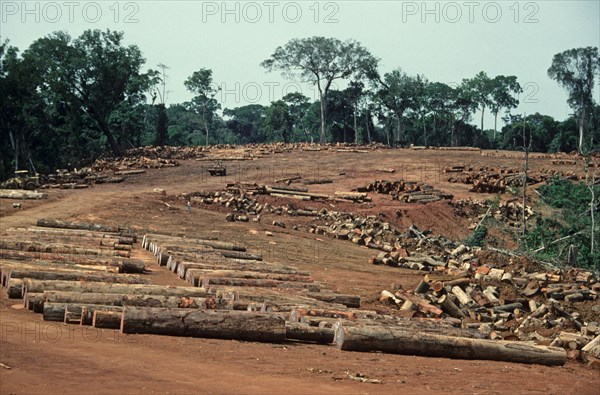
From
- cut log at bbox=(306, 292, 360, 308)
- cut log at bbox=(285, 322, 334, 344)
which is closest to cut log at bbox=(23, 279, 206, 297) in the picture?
cut log at bbox=(285, 322, 334, 344)

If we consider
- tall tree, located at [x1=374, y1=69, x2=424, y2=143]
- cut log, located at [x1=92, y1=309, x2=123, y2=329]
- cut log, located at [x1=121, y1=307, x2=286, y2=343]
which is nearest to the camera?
cut log, located at [x1=121, y1=307, x2=286, y2=343]

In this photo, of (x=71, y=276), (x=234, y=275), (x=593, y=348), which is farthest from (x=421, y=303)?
(x=71, y=276)

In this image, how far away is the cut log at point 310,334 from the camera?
960 cm

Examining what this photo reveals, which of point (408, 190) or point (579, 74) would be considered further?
point (579, 74)

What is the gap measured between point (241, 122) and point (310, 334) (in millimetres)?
89849

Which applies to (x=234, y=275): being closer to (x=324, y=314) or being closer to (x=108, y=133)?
(x=324, y=314)

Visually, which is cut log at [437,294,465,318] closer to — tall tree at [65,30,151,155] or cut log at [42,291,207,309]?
cut log at [42,291,207,309]

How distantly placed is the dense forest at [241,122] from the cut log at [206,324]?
26.3 metres

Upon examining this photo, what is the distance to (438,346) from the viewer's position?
9.33 m

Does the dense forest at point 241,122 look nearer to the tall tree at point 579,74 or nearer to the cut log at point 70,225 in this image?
the tall tree at point 579,74

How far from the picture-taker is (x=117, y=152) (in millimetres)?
50031

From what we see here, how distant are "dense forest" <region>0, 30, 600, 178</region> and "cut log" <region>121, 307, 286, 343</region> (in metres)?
26.3

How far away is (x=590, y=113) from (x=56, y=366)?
66357 mm

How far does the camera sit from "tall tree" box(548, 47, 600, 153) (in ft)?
220
